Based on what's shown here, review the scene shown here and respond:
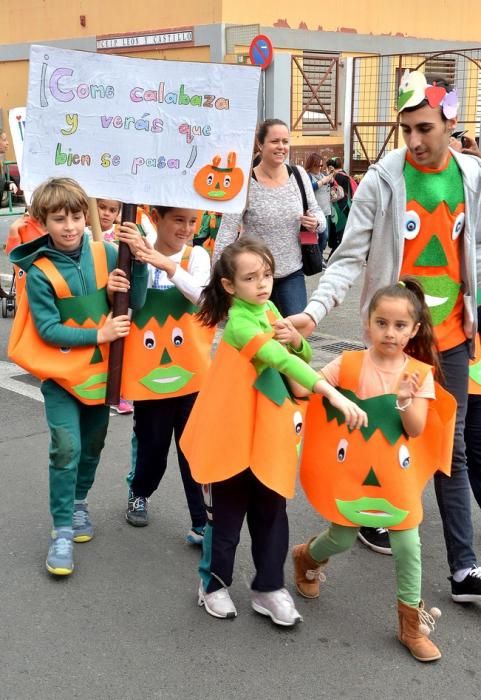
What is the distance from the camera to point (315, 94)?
20.9 meters

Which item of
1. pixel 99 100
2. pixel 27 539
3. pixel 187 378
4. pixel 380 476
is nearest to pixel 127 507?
pixel 27 539

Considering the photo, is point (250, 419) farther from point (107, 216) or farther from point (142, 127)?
point (107, 216)

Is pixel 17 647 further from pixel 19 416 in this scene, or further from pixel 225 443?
pixel 19 416

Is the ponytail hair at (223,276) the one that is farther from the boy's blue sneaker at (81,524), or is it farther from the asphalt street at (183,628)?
the boy's blue sneaker at (81,524)

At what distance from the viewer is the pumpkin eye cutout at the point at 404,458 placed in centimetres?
309

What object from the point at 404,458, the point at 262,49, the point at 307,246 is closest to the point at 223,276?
the point at 404,458

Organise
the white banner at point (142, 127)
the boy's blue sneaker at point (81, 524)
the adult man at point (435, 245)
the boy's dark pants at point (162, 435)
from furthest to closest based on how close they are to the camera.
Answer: the boy's blue sneaker at point (81, 524), the boy's dark pants at point (162, 435), the white banner at point (142, 127), the adult man at point (435, 245)

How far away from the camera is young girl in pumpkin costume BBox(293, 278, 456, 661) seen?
3080 mm

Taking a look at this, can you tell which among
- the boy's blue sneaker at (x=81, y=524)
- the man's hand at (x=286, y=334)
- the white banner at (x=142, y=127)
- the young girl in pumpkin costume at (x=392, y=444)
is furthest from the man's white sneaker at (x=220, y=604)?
the white banner at (x=142, y=127)

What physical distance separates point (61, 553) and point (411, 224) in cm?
199

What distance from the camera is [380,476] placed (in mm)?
3082

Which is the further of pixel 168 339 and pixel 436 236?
pixel 168 339

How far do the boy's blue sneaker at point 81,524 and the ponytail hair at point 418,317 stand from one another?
175cm

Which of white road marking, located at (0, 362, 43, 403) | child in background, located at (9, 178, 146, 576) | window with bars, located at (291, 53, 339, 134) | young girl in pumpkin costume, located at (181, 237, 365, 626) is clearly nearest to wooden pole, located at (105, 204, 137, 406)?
child in background, located at (9, 178, 146, 576)
